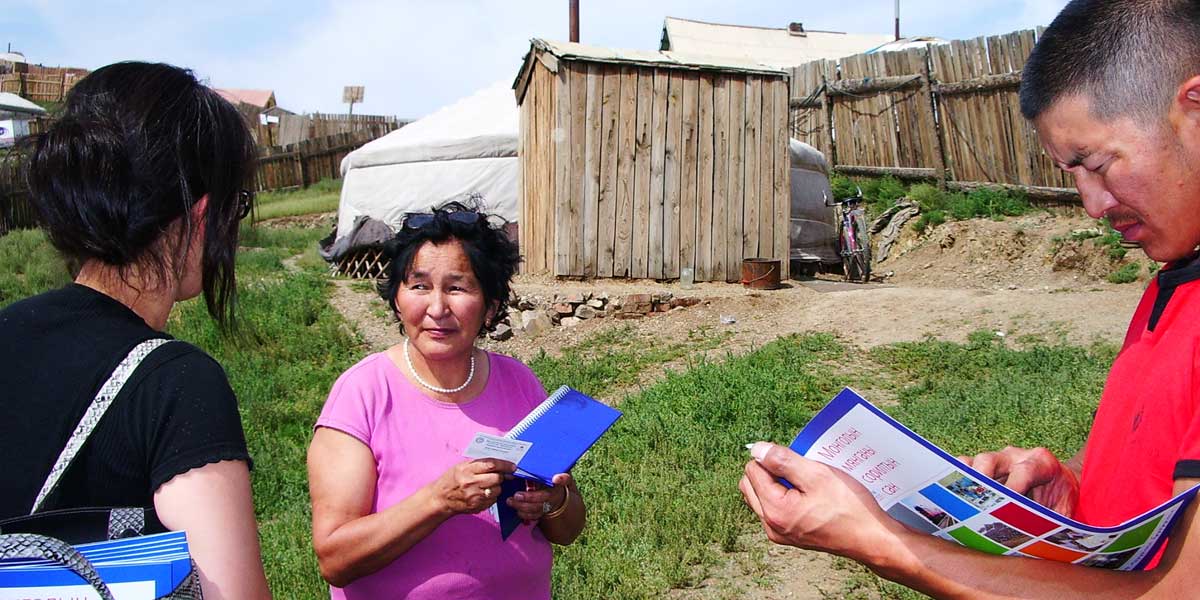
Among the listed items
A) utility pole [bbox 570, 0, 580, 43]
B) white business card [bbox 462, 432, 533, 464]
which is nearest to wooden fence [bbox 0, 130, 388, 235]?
utility pole [bbox 570, 0, 580, 43]

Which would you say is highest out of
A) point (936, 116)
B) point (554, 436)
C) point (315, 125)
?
point (315, 125)

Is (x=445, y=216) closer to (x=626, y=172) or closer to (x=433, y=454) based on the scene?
(x=433, y=454)

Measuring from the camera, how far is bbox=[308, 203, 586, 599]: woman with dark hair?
2.12 metres

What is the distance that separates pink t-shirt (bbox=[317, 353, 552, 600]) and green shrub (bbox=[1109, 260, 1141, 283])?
8317 mm

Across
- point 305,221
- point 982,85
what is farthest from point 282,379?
point 305,221

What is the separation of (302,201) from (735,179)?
49.4 feet

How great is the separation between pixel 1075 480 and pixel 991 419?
3206mm

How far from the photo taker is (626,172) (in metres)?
9.17

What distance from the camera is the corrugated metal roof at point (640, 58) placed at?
29.4 feet

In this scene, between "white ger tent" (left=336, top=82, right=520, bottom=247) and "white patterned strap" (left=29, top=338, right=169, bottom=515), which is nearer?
"white patterned strap" (left=29, top=338, right=169, bottom=515)

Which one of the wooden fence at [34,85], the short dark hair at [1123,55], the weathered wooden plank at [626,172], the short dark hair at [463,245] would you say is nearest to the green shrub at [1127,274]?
the weathered wooden plank at [626,172]

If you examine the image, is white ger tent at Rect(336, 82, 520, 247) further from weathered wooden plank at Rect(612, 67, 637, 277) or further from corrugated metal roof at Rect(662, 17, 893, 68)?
corrugated metal roof at Rect(662, 17, 893, 68)

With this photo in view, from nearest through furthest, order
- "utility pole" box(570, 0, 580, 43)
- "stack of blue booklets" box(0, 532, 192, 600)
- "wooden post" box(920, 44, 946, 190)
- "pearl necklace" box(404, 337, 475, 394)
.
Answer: "stack of blue booklets" box(0, 532, 192, 600) < "pearl necklace" box(404, 337, 475, 394) < "wooden post" box(920, 44, 946, 190) < "utility pole" box(570, 0, 580, 43)

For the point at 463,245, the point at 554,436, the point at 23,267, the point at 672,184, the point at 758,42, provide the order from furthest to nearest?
the point at 758,42, the point at 23,267, the point at 672,184, the point at 463,245, the point at 554,436
